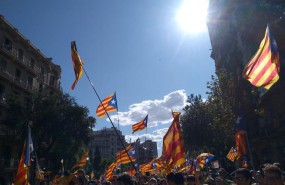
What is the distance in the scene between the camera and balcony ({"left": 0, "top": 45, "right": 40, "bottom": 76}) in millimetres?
32987

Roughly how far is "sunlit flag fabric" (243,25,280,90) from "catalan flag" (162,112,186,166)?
6.87ft

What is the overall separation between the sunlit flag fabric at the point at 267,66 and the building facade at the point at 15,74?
29.2 meters

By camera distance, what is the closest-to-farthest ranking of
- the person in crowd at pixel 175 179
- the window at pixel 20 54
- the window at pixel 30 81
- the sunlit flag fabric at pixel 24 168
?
1. the person in crowd at pixel 175 179
2. the sunlit flag fabric at pixel 24 168
3. the window at pixel 20 54
4. the window at pixel 30 81

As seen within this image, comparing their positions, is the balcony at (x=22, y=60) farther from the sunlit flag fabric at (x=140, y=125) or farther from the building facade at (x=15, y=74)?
the sunlit flag fabric at (x=140, y=125)

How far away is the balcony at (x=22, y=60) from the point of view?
3299 centimetres

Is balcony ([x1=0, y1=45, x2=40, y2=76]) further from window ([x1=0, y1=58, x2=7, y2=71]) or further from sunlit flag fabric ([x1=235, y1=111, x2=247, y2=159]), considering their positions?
sunlit flag fabric ([x1=235, y1=111, x2=247, y2=159])

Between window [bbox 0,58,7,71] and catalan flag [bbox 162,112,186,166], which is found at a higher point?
window [bbox 0,58,7,71]

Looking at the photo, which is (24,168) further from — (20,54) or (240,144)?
(20,54)

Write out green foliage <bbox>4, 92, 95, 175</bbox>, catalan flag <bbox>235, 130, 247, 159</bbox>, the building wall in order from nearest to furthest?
catalan flag <bbox>235, 130, 247, 159</bbox> < green foliage <bbox>4, 92, 95, 175</bbox> < the building wall

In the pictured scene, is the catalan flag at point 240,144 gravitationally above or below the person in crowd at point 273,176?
above

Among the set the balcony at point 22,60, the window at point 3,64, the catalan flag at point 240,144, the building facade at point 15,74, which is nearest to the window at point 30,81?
the building facade at point 15,74

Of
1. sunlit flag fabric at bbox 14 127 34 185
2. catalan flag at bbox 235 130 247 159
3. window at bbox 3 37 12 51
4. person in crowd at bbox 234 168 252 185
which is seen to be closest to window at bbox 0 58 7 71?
window at bbox 3 37 12 51

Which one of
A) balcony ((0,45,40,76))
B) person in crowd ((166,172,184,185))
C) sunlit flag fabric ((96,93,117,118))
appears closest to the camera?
person in crowd ((166,172,184,185))

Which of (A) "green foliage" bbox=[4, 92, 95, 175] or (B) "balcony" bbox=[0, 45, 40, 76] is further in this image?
(B) "balcony" bbox=[0, 45, 40, 76]
